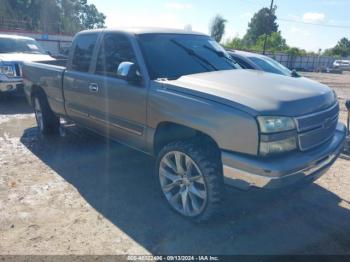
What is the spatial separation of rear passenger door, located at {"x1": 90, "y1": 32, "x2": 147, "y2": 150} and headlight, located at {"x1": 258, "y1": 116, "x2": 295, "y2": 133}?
1411 millimetres

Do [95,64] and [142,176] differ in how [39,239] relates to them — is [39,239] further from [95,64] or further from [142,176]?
[95,64]

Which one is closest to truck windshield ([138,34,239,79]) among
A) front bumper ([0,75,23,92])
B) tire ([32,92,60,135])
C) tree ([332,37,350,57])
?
tire ([32,92,60,135])

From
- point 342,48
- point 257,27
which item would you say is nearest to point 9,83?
point 257,27

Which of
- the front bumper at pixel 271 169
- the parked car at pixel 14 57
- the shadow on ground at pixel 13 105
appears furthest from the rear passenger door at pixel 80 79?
the shadow on ground at pixel 13 105

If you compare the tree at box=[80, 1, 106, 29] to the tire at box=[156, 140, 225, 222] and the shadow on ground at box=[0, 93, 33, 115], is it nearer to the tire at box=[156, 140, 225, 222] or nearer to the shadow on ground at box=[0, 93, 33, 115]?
the shadow on ground at box=[0, 93, 33, 115]

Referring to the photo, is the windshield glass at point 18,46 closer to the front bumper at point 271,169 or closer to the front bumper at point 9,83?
the front bumper at point 9,83

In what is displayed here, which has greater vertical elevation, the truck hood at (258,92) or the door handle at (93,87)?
the truck hood at (258,92)

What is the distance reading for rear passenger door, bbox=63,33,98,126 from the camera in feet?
15.0

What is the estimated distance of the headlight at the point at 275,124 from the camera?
274cm

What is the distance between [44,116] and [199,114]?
4.12m

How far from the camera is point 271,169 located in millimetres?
2674

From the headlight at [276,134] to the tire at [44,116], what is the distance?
4588mm

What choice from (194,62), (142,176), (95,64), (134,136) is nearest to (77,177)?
(142,176)

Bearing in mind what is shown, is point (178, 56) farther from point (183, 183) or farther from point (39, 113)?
point (39, 113)
